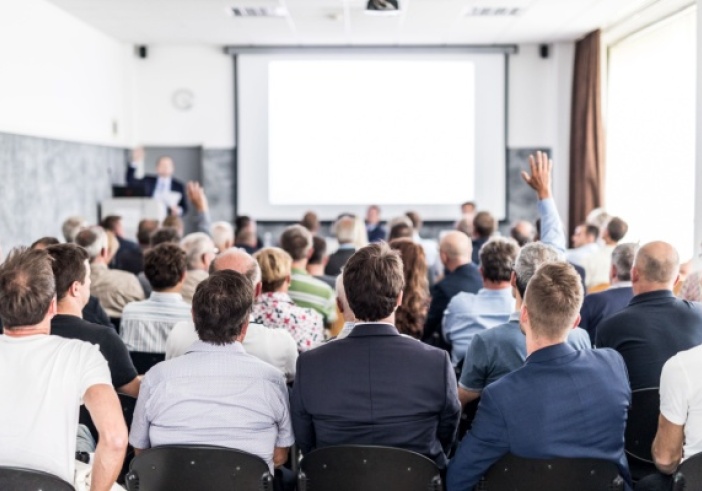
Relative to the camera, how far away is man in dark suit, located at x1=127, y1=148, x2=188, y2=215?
10.9 metres

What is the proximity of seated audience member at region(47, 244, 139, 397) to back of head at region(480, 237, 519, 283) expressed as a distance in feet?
6.05

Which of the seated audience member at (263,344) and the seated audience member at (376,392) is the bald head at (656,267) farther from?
the seated audience member at (263,344)

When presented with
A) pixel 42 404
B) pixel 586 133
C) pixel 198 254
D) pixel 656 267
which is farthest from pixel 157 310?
pixel 586 133

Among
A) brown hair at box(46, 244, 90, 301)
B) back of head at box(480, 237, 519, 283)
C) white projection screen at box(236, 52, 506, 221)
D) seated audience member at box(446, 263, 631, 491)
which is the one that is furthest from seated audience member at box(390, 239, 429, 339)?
white projection screen at box(236, 52, 506, 221)

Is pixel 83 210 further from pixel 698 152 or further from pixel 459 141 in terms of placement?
pixel 698 152

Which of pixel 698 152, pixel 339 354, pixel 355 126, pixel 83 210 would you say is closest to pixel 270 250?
pixel 339 354

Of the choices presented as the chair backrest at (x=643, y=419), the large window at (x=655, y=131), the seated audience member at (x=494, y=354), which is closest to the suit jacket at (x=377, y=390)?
the seated audience member at (x=494, y=354)

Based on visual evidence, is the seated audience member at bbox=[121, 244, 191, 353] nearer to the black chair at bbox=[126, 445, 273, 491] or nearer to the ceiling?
the black chair at bbox=[126, 445, 273, 491]

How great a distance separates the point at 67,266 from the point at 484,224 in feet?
14.5

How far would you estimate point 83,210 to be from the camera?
1000 cm

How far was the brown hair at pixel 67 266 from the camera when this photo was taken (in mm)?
3391

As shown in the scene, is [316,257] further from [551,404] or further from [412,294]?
[551,404]

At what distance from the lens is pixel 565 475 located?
2531 millimetres

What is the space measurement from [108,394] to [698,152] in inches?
208
